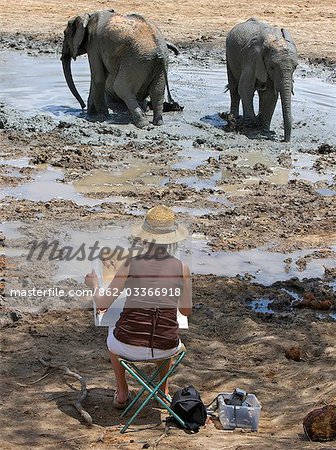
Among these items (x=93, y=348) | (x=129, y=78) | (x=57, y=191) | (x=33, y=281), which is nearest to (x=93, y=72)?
(x=129, y=78)

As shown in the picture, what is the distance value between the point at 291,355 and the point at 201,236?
2.84m

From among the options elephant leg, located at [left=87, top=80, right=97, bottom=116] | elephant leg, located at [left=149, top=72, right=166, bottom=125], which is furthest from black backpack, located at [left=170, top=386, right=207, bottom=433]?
elephant leg, located at [left=87, top=80, right=97, bottom=116]

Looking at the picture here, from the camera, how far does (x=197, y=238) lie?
9.07 m

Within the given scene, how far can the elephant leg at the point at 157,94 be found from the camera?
14.1m

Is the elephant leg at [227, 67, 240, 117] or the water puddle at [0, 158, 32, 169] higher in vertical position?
the water puddle at [0, 158, 32, 169]

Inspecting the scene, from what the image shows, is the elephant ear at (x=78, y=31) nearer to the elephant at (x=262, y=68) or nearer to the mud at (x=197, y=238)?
the mud at (x=197, y=238)

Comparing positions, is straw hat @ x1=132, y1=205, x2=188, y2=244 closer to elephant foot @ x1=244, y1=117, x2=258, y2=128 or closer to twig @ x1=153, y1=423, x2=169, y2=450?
twig @ x1=153, y1=423, x2=169, y2=450

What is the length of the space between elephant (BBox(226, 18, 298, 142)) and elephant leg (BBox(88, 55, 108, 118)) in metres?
2.13

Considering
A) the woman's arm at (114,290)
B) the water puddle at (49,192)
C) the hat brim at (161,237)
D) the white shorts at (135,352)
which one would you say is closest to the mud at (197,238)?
the water puddle at (49,192)

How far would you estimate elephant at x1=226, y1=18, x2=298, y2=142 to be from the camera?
44.0ft

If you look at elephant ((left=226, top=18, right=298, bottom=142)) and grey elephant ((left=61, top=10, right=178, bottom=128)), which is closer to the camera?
elephant ((left=226, top=18, right=298, bottom=142))

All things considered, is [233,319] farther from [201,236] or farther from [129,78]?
[129,78]

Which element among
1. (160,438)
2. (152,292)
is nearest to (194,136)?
(152,292)

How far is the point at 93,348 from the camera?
21.0 feet
